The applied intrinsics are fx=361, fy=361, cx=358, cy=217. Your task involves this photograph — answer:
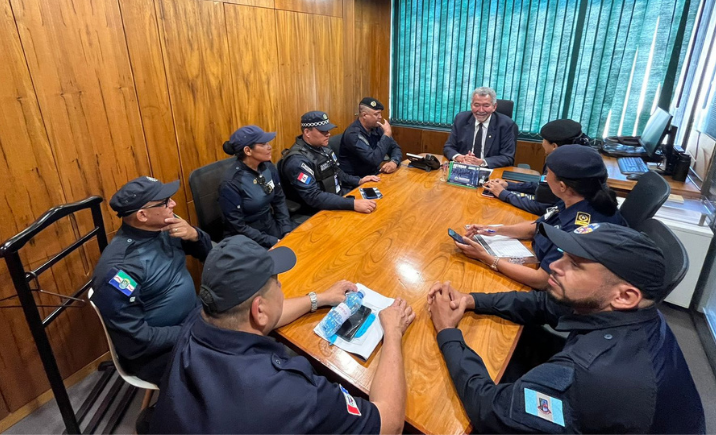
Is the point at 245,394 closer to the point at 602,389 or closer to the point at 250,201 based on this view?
the point at 602,389

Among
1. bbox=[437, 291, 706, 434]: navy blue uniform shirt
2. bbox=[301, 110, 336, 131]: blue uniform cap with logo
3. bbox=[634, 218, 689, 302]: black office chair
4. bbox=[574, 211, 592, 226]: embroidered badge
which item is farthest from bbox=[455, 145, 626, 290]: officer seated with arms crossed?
bbox=[301, 110, 336, 131]: blue uniform cap with logo

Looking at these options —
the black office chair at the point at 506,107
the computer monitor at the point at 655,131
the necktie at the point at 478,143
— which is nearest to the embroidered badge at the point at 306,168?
the necktie at the point at 478,143

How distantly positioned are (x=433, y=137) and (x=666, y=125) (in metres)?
2.39

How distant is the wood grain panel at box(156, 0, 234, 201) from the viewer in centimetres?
238

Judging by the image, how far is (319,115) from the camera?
8.98ft

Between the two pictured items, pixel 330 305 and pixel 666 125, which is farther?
pixel 666 125

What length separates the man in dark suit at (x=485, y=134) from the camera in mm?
3156

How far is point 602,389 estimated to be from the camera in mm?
874

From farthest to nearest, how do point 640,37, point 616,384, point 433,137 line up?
point 433,137 < point 640,37 < point 616,384

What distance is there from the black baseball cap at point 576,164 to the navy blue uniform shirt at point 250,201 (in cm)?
164

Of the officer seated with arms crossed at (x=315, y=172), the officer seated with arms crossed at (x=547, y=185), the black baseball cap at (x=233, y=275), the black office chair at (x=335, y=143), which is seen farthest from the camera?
the black office chair at (x=335, y=143)

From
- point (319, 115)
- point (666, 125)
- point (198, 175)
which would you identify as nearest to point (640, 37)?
point (666, 125)

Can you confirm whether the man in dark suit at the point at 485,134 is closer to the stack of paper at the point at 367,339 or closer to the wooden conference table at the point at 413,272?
the wooden conference table at the point at 413,272

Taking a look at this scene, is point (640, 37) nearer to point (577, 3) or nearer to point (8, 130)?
point (577, 3)
